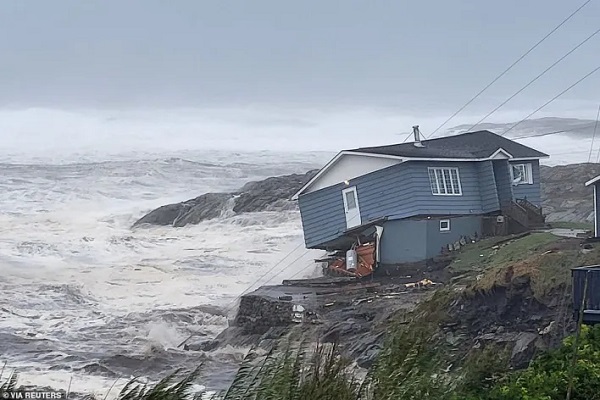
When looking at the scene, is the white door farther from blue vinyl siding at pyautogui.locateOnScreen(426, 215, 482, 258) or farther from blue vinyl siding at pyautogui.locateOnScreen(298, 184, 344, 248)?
blue vinyl siding at pyautogui.locateOnScreen(426, 215, 482, 258)

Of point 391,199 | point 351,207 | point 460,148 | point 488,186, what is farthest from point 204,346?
point 460,148

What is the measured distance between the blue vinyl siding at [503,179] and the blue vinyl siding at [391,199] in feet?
2.24

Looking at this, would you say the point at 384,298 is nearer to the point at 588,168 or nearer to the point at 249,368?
the point at 249,368

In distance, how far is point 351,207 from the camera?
23.7 m

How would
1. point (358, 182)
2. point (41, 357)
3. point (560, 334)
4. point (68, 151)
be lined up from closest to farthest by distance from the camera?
point (560, 334) → point (41, 357) → point (358, 182) → point (68, 151)

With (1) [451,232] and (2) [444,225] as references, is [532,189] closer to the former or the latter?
(1) [451,232]

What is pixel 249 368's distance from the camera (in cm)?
554

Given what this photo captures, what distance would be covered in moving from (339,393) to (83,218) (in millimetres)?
38522

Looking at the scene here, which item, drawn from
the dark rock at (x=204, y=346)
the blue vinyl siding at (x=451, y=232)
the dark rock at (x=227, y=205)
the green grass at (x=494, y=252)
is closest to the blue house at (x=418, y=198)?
the blue vinyl siding at (x=451, y=232)

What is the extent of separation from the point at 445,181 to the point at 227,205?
16.9 meters

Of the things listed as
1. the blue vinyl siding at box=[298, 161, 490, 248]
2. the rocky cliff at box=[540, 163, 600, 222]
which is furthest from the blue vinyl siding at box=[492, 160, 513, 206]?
the rocky cliff at box=[540, 163, 600, 222]

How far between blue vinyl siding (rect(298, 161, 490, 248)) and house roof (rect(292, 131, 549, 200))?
185mm

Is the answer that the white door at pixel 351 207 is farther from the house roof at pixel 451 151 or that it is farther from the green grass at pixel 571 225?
the green grass at pixel 571 225

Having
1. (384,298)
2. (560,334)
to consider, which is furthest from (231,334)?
(560,334)
